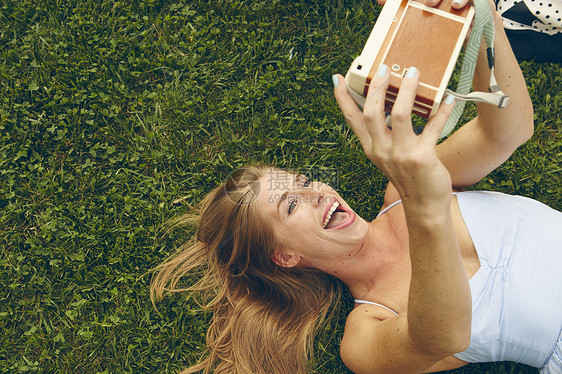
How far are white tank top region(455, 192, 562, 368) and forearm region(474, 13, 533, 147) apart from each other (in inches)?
17.7

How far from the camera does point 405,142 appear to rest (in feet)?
4.56

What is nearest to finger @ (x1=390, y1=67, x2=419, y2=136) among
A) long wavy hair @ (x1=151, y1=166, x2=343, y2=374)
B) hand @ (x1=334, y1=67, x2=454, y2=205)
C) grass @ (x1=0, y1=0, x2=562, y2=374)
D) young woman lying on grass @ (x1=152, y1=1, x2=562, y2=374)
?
hand @ (x1=334, y1=67, x2=454, y2=205)

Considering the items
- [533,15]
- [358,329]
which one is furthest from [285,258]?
[533,15]

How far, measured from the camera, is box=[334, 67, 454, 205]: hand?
139cm

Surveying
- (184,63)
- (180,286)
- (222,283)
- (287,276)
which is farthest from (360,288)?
(184,63)

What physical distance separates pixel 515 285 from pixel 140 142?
2665mm

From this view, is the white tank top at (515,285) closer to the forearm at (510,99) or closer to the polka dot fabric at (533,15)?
the forearm at (510,99)

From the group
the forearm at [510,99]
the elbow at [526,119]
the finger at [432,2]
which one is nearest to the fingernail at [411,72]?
the finger at [432,2]

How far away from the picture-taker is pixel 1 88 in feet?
11.5

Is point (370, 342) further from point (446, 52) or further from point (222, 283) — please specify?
point (446, 52)

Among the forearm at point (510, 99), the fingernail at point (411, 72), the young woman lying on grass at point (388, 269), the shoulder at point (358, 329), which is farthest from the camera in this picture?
the shoulder at point (358, 329)

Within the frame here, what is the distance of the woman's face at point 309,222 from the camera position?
2.58 m

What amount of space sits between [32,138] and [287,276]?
222 cm

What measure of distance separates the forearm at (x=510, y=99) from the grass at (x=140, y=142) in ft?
3.30
